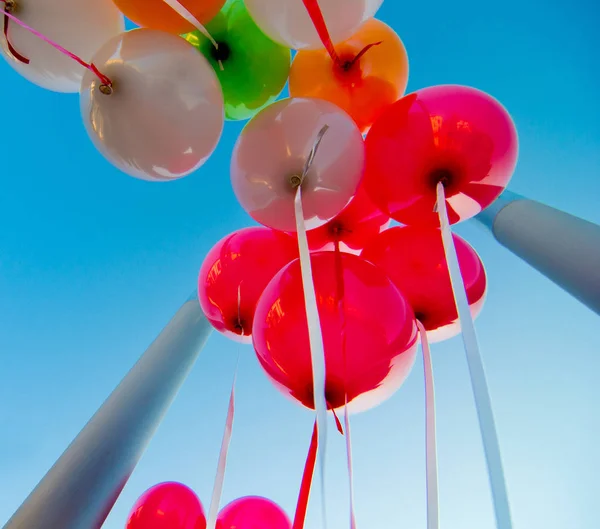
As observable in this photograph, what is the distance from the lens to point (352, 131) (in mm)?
1205

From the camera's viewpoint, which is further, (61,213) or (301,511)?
(61,213)

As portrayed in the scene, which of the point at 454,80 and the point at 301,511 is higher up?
the point at 454,80

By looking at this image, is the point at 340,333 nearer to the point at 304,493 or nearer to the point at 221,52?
the point at 304,493

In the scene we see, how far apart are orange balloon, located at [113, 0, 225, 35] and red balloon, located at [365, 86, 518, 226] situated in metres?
0.57

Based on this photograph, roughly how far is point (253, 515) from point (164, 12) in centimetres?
164

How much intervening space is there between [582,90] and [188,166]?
3207 millimetres

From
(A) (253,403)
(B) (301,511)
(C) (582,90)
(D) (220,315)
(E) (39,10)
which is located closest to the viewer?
(B) (301,511)

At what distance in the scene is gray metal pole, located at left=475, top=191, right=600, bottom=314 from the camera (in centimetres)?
125

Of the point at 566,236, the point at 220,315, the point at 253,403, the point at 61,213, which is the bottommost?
the point at 220,315

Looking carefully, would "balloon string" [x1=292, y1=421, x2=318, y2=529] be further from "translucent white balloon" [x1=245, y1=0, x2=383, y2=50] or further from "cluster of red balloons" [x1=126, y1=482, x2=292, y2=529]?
"translucent white balloon" [x1=245, y1=0, x2=383, y2=50]

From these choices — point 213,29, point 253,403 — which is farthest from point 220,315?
point 253,403

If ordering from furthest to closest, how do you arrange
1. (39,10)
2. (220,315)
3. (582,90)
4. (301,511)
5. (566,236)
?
(582,90) < (220,315) < (566,236) < (39,10) < (301,511)

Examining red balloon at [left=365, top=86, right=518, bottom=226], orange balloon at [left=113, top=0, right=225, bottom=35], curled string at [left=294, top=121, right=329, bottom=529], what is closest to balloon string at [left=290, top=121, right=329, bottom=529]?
curled string at [left=294, top=121, right=329, bottom=529]

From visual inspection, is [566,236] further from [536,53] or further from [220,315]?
[536,53]
